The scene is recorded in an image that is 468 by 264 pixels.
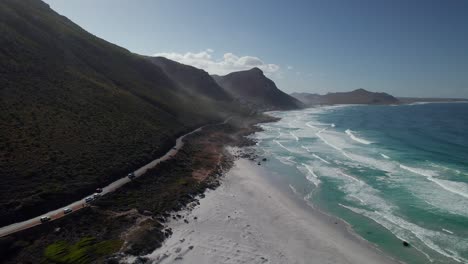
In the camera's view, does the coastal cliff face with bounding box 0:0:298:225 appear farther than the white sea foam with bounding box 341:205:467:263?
Yes

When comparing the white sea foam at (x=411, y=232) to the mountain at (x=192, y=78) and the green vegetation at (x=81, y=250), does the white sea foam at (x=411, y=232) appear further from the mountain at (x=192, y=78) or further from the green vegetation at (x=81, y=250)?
the mountain at (x=192, y=78)

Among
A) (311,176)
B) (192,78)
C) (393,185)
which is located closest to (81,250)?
(311,176)

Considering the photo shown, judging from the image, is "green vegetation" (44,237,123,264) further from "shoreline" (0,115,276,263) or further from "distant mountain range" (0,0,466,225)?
"distant mountain range" (0,0,466,225)

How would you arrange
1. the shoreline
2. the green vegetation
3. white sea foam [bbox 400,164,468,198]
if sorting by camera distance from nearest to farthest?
the green vegetation
the shoreline
white sea foam [bbox 400,164,468,198]

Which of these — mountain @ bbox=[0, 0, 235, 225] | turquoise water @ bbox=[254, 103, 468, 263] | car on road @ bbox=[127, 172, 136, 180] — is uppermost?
mountain @ bbox=[0, 0, 235, 225]

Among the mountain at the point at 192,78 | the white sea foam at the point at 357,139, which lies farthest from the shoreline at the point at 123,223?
the mountain at the point at 192,78

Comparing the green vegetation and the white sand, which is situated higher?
the green vegetation

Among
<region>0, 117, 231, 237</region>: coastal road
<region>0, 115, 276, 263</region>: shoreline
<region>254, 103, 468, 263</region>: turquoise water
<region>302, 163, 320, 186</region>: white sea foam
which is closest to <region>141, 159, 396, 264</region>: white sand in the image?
<region>0, 115, 276, 263</region>: shoreline
